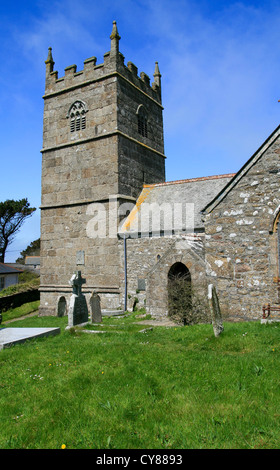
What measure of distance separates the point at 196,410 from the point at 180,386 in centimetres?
70

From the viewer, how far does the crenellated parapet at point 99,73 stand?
17.1 m

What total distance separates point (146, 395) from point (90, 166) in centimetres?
1493

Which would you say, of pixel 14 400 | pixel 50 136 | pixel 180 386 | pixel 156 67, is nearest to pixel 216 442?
pixel 180 386

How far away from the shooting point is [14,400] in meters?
4.00

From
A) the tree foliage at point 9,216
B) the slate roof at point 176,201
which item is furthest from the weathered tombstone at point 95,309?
the tree foliage at point 9,216

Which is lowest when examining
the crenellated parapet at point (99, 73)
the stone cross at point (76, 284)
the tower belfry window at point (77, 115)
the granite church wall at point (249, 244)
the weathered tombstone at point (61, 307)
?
the weathered tombstone at point (61, 307)

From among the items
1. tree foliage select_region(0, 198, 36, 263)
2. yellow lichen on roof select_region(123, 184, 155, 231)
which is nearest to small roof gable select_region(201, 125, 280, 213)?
yellow lichen on roof select_region(123, 184, 155, 231)

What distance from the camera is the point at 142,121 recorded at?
19.6m

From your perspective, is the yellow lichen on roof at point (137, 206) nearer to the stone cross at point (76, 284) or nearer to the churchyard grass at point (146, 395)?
the stone cross at point (76, 284)

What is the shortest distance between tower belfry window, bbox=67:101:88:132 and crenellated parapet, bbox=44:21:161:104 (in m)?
1.14

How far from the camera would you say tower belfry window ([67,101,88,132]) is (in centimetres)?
1792

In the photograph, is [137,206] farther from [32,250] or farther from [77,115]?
[32,250]

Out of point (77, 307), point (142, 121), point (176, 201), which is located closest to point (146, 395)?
point (77, 307)

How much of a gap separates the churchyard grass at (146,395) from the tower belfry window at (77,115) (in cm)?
1449
